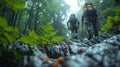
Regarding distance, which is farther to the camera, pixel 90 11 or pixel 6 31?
pixel 90 11

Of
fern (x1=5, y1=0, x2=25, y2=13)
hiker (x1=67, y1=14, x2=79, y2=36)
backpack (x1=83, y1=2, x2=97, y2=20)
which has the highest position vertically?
fern (x1=5, y1=0, x2=25, y2=13)

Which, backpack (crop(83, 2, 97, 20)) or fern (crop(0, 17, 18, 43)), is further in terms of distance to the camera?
backpack (crop(83, 2, 97, 20))

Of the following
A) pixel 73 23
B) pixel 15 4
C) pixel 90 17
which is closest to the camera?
pixel 15 4

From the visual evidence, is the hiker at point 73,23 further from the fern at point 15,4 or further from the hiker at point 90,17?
the fern at point 15,4

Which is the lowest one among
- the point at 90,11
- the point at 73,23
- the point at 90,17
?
the point at 73,23

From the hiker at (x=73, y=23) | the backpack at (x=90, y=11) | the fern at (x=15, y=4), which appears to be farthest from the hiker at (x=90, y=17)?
the fern at (x=15, y=4)

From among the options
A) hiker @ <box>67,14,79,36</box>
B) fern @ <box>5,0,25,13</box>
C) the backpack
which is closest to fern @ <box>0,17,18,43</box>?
fern @ <box>5,0,25,13</box>

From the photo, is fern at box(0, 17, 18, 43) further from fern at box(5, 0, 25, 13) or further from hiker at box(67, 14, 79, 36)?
hiker at box(67, 14, 79, 36)

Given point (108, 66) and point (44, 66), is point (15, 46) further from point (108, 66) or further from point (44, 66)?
point (108, 66)

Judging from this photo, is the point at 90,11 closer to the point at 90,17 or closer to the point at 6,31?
the point at 90,17

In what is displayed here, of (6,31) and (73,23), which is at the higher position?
(6,31)

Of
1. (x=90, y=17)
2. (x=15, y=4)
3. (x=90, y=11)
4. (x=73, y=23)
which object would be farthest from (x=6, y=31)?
(x=73, y=23)

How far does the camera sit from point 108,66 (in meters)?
2.56

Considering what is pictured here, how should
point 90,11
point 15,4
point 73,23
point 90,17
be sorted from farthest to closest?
point 73,23, point 90,17, point 90,11, point 15,4
